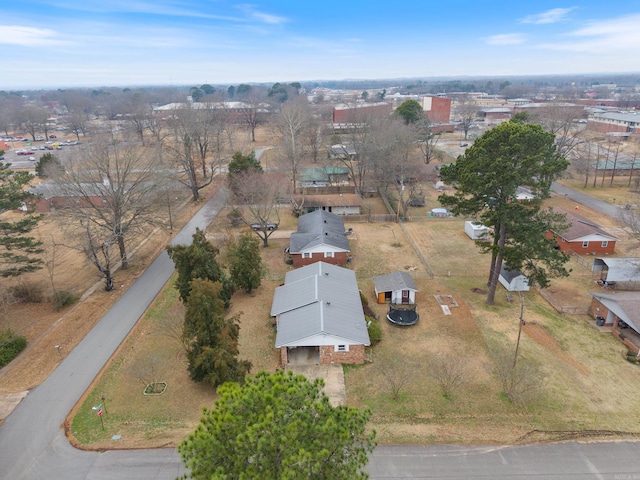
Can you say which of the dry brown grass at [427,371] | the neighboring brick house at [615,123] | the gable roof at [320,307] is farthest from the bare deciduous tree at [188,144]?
the neighboring brick house at [615,123]

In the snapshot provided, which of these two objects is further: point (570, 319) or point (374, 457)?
point (570, 319)

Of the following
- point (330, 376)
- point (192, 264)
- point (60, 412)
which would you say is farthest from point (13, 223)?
point (330, 376)

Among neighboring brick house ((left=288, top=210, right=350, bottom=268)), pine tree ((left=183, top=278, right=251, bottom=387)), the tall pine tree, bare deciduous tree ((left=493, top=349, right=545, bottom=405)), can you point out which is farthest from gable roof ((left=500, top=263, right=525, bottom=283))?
pine tree ((left=183, top=278, right=251, bottom=387))

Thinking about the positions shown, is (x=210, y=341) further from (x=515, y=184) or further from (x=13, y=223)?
(x=515, y=184)

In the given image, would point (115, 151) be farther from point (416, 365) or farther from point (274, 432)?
point (274, 432)

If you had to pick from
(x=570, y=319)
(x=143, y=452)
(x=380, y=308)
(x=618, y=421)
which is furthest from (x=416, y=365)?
(x=143, y=452)

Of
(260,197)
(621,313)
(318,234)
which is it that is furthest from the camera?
(260,197)

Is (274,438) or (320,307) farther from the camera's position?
(320,307)

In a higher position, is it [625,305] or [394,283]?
[625,305]
